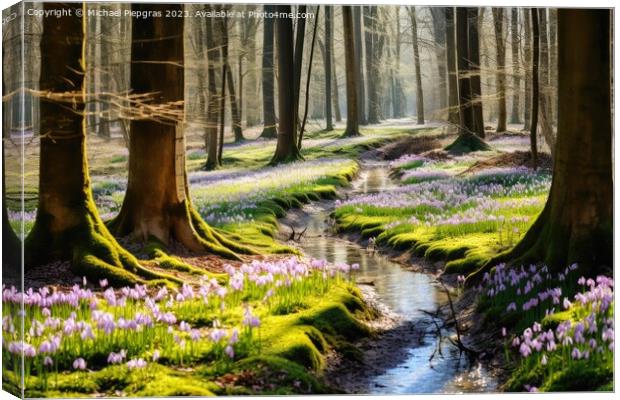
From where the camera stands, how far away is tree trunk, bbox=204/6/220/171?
1004 cm

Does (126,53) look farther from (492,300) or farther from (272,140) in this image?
(492,300)

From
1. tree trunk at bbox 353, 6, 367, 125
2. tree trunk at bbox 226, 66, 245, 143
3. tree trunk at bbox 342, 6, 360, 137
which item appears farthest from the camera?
tree trunk at bbox 342, 6, 360, 137

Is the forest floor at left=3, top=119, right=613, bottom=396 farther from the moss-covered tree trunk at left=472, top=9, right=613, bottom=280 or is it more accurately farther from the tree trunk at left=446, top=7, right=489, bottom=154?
the moss-covered tree trunk at left=472, top=9, right=613, bottom=280

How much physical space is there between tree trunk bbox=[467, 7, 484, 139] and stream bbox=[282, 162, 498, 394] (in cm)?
122

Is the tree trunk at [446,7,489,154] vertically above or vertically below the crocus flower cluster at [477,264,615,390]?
above

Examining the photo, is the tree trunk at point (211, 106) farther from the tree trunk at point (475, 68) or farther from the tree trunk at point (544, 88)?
the tree trunk at point (544, 88)

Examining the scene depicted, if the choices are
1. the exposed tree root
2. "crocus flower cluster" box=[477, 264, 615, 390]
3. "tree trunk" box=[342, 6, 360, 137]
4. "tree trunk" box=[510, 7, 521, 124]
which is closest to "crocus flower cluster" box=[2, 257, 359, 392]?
the exposed tree root

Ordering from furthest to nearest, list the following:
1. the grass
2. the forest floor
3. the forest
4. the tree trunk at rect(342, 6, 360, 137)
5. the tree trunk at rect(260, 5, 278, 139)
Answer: the grass < the tree trunk at rect(260, 5, 278, 139) < the tree trunk at rect(342, 6, 360, 137) < the forest < the forest floor

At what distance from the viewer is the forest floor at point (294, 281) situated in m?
8.34

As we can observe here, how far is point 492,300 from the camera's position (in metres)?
10.0

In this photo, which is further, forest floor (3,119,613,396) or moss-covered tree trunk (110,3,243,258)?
moss-covered tree trunk (110,3,243,258)

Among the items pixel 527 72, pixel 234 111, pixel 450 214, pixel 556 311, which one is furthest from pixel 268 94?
pixel 556 311

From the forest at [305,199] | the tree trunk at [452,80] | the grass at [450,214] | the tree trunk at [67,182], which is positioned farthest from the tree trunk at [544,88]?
the tree trunk at [67,182]

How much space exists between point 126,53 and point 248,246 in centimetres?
244
